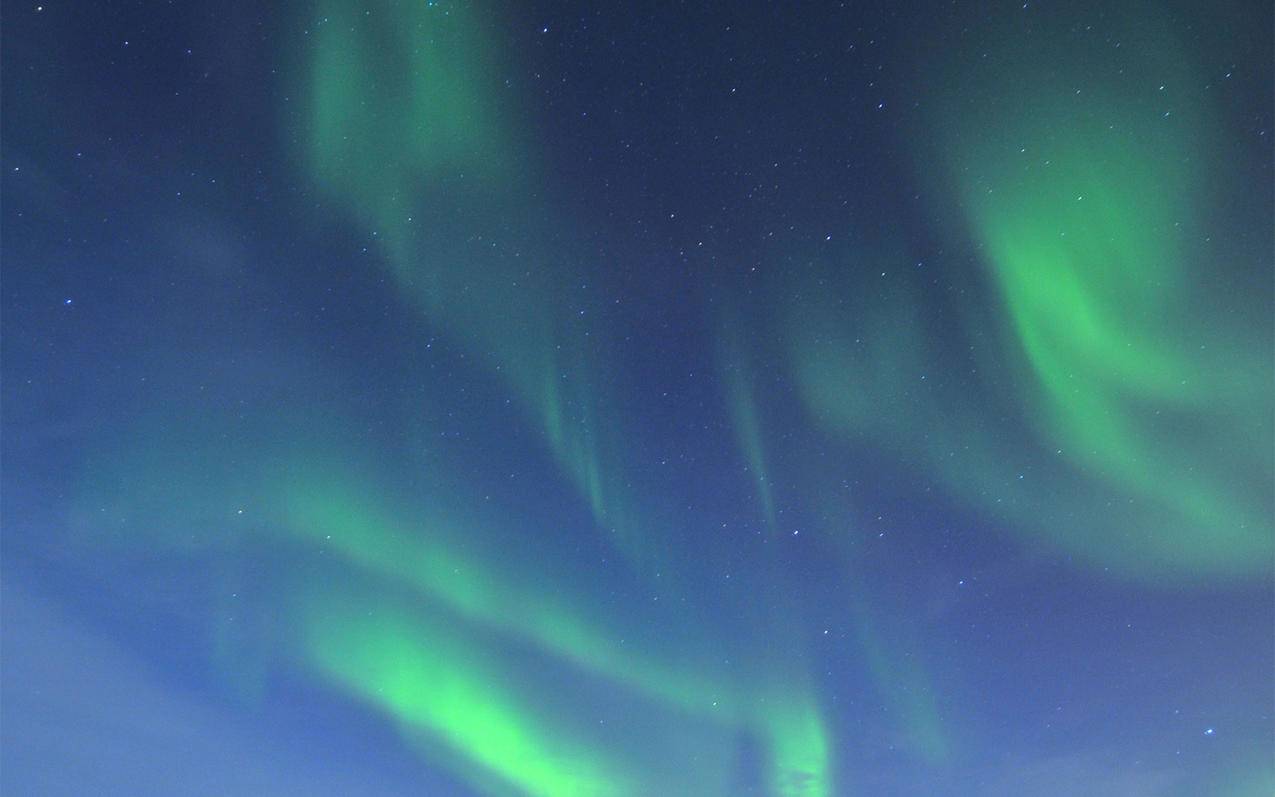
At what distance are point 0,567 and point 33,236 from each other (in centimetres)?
650

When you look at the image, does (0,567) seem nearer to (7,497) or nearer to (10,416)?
(7,497)

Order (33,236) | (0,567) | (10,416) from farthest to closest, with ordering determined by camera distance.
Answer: (0,567)
(10,416)
(33,236)

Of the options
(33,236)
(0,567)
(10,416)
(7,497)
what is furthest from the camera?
(0,567)

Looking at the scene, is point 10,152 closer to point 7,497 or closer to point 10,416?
point 10,416

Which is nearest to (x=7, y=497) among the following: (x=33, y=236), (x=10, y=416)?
(x=10, y=416)

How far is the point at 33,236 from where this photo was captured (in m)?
6.91

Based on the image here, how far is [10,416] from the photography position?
8.62 meters

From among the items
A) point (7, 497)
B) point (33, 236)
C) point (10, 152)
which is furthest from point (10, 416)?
point (10, 152)

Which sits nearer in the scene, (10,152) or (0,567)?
(10,152)

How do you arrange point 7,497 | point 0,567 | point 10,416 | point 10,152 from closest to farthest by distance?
point 10,152, point 10,416, point 7,497, point 0,567

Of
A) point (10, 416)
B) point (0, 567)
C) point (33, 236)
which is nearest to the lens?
point (33, 236)

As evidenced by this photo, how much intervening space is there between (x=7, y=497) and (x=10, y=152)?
534cm

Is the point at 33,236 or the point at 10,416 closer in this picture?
the point at 33,236

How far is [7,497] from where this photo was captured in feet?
32.1
